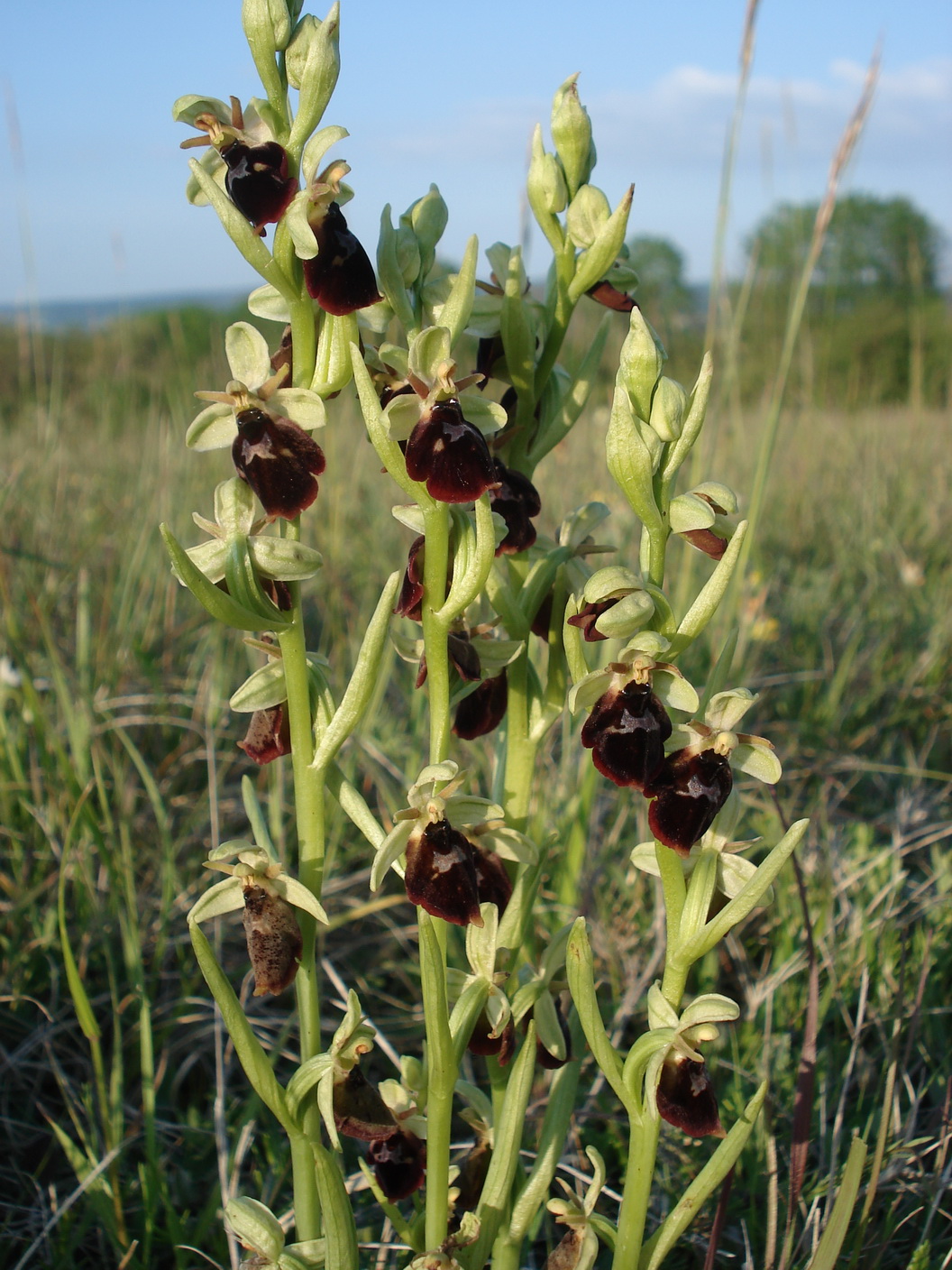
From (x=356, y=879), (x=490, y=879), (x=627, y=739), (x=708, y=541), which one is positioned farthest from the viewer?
(x=356, y=879)

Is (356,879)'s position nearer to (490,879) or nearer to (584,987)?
(490,879)

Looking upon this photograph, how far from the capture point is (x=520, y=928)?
1.29 meters

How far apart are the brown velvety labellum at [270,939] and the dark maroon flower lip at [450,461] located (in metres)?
0.55

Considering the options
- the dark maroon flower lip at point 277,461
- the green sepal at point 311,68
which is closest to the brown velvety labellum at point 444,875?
the dark maroon flower lip at point 277,461

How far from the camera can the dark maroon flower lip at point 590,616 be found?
1.13 meters

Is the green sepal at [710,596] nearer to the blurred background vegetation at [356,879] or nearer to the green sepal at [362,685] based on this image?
the green sepal at [362,685]

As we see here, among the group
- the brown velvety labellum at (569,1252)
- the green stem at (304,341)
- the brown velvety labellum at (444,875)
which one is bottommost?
the brown velvety labellum at (569,1252)

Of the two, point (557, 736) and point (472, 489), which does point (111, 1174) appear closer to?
point (472, 489)

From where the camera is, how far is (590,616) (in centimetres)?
113

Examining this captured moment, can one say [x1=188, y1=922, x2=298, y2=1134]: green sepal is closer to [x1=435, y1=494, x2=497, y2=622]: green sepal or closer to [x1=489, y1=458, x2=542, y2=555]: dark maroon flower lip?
[x1=435, y1=494, x2=497, y2=622]: green sepal

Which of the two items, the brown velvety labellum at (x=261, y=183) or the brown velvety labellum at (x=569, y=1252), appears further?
the brown velvety labellum at (x=569, y=1252)

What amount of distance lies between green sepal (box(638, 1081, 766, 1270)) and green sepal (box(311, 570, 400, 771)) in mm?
612

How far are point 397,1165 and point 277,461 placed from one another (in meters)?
0.90

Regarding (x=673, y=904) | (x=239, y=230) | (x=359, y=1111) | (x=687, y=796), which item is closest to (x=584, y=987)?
(x=673, y=904)
